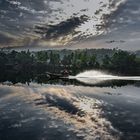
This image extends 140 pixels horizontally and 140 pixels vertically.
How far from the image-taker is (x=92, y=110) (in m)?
89.3

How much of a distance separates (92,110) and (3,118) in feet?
73.5

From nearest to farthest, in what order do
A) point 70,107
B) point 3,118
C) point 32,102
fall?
point 3,118
point 70,107
point 32,102

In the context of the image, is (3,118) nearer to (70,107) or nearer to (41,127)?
(41,127)

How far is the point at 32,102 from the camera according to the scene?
101 metres

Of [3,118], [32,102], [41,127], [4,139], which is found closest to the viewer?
[4,139]

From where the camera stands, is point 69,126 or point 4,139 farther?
point 69,126

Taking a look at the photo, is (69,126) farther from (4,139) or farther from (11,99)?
(11,99)

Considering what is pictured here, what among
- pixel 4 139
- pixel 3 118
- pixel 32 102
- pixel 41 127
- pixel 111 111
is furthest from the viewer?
pixel 32 102

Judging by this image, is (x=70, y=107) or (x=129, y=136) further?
(x=70, y=107)

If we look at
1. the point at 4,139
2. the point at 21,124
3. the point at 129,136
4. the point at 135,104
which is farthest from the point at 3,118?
the point at 135,104

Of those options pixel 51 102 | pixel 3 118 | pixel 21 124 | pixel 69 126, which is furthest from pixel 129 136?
pixel 51 102

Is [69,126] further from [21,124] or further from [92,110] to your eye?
[92,110]

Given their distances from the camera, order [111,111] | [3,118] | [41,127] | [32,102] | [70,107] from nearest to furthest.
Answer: [41,127] < [3,118] < [111,111] < [70,107] < [32,102]

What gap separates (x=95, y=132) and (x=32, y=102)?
1447 inches
